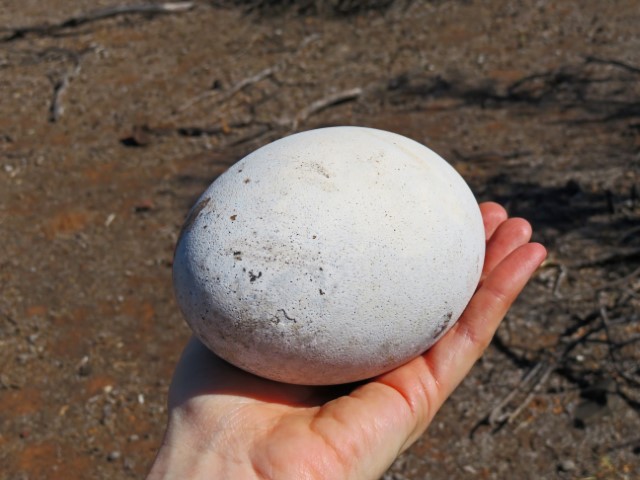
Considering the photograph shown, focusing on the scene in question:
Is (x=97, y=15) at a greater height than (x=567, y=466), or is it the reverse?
(x=97, y=15)

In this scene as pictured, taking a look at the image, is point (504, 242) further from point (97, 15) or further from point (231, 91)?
point (97, 15)

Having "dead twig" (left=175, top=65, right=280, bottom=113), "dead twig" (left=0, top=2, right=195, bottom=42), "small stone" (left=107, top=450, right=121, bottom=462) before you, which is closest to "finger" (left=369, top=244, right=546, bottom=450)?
"small stone" (left=107, top=450, right=121, bottom=462)

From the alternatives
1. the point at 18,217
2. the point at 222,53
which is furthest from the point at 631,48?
the point at 18,217

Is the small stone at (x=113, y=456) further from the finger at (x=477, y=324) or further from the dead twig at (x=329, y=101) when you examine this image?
the dead twig at (x=329, y=101)

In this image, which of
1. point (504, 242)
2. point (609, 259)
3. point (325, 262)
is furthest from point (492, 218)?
point (609, 259)

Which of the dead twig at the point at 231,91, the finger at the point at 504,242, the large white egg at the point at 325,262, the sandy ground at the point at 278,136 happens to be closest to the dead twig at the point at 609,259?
the sandy ground at the point at 278,136

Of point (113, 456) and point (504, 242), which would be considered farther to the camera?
point (113, 456)
